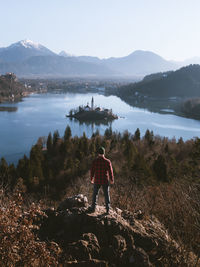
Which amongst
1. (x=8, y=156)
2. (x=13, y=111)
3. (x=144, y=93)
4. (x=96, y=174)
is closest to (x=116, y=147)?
(x=8, y=156)

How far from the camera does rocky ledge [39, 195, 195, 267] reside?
11.4 ft

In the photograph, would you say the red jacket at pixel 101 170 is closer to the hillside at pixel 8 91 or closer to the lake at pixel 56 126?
the lake at pixel 56 126

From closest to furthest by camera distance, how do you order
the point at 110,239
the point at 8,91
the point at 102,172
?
the point at 110,239 < the point at 102,172 < the point at 8,91

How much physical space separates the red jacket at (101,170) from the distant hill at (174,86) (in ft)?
385

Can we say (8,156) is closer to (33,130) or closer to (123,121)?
(33,130)

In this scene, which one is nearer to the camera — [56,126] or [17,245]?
[17,245]

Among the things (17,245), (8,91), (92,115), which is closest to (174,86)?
(92,115)

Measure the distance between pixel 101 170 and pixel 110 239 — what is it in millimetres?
1108

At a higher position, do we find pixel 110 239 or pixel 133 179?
pixel 110 239

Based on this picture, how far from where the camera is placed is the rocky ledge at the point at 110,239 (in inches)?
137

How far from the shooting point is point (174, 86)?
403 ft

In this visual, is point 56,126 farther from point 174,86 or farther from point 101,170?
point 174,86

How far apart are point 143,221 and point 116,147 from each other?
31.3m

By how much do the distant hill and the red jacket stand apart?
4615 inches
